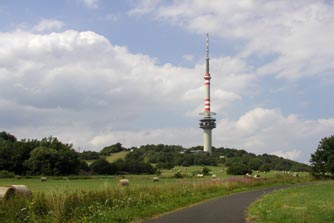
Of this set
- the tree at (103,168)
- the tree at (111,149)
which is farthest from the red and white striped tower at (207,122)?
the tree at (103,168)

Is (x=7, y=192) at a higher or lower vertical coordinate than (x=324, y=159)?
lower

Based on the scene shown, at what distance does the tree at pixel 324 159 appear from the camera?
7212cm

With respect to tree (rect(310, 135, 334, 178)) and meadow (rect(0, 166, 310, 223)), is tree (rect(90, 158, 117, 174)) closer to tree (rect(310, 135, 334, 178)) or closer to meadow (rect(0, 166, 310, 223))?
tree (rect(310, 135, 334, 178))

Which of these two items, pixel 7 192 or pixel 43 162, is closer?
pixel 7 192

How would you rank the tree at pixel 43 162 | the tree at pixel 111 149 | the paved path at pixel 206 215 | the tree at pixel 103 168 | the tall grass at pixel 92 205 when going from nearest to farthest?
the tall grass at pixel 92 205 → the paved path at pixel 206 215 → the tree at pixel 43 162 → the tree at pixel 103 168 → the tree at pixel 111 149

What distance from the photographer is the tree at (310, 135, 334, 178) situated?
72125 mm

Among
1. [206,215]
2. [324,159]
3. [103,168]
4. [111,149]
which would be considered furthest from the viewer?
[111,149]

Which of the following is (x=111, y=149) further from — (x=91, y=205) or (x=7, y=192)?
(x=91, y=205)

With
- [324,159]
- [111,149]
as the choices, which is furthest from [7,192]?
[111,149]

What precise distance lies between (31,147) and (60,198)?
8764 cm

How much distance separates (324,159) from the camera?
7319 cm

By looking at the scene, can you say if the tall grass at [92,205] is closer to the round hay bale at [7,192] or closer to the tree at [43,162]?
the round hay bale at [7,192]

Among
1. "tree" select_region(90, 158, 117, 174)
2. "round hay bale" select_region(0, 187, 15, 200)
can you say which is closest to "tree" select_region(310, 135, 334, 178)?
"tree" select_region(90, 158, 117, 174)

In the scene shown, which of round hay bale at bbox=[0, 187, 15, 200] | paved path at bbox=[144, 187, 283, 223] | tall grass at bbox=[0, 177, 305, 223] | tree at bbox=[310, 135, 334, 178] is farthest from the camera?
tree at bbox=[310, 135, 334, 178]
